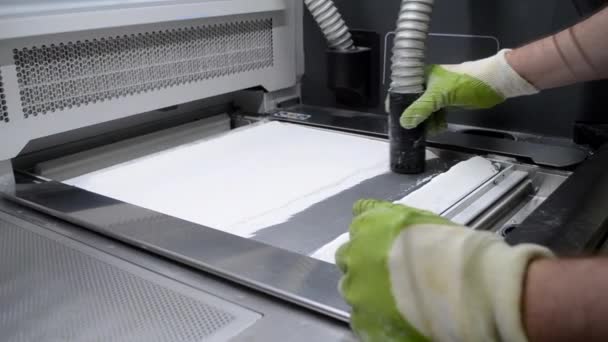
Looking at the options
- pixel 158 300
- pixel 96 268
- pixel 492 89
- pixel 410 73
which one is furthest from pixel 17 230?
pixel 492 89

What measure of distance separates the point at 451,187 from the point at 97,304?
0.67 metres

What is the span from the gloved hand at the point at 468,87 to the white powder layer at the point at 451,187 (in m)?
0.12

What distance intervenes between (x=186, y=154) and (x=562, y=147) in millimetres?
865

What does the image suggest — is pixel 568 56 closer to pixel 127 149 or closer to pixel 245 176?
pixel 245 176

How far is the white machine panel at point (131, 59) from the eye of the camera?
3.78ft

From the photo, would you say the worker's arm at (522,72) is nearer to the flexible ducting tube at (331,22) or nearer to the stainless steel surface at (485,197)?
the stainless steel surface at (485,197)

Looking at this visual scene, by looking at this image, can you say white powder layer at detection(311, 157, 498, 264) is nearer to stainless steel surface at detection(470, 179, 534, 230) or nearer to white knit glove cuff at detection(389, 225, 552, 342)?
stainless steel surface at detection(470, 179, 534, 230)

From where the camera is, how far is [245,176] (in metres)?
1.23

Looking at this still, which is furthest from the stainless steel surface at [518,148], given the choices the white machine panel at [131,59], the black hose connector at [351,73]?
the white machine panel at [131,59]

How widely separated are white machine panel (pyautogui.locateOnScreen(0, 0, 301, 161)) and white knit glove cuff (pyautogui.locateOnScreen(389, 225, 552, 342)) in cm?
88

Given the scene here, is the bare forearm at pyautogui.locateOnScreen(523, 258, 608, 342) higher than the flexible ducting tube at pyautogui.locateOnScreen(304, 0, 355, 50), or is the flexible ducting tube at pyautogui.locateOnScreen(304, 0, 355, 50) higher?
the flexible ducting tube at pyautogui.locateOnScreen(304, 0, 355, 50)

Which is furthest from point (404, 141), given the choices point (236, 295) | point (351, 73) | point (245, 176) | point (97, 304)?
point (97, 304)

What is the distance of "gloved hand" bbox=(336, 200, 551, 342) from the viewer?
1.76ft

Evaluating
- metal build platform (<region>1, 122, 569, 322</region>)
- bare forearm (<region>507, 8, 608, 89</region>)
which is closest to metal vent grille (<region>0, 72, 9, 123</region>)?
metal build platform (<region>1, 122, 569, 322</region>)
